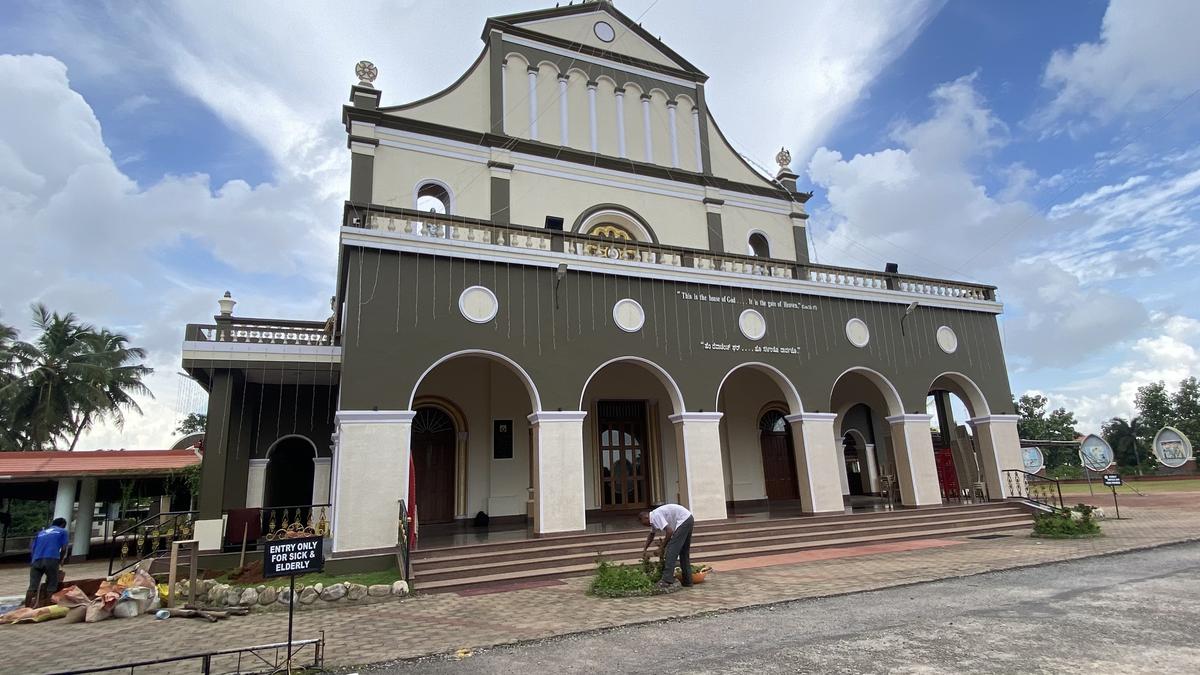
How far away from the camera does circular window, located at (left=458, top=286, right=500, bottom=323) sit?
11.1 meters

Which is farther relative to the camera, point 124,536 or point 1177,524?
point 1177,524

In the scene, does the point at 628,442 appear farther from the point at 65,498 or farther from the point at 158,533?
the point at 65,498

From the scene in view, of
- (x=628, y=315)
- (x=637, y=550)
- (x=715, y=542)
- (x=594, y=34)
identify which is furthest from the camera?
(x=594, y=34)

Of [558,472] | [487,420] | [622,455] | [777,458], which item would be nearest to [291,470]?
[487,420]

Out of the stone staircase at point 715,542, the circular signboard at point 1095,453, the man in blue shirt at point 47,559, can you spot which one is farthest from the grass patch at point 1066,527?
the man in blue shirt at point 47,559

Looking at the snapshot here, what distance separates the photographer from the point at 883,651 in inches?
190

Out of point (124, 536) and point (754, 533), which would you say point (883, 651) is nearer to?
point (754, 533)

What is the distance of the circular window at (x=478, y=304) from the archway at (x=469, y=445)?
223cm

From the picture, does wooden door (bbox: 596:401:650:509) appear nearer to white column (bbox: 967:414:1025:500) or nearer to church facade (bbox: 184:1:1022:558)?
church facade (bbox: 184:1:1022:558)

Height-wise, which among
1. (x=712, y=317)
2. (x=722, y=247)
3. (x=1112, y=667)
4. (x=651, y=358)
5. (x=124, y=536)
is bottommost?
(x=1112, y=667)

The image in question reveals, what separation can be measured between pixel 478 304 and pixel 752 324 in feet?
19.2

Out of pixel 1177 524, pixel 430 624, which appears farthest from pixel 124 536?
pixel 1177 524

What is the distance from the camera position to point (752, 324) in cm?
1356

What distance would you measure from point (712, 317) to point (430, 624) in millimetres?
8417
